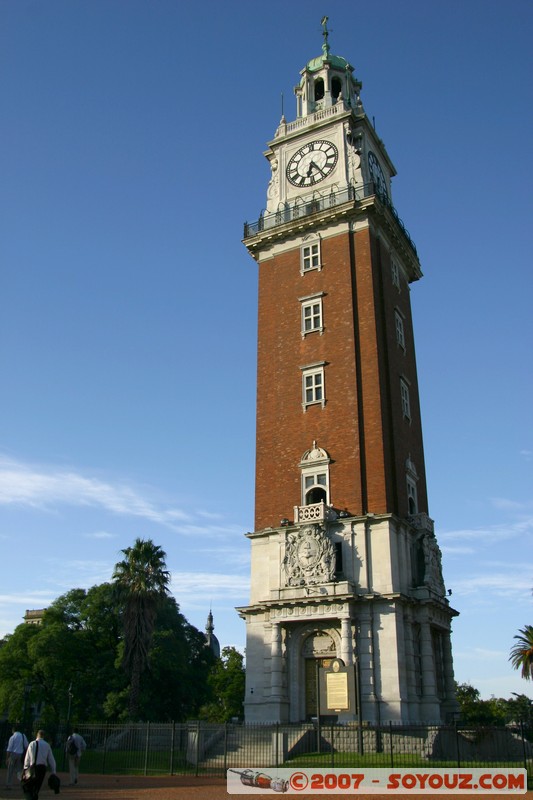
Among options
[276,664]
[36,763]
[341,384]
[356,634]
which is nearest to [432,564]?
[356,634]

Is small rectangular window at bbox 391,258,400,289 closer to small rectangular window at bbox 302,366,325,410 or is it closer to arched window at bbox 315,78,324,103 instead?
small rectangular window at bbox 302,366,325,410

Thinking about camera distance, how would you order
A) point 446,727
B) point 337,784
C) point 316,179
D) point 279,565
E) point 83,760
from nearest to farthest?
point 337,784
point 446,727
point 83,760
point 279,565
point 316,179

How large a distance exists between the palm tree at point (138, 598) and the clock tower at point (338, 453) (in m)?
8.16

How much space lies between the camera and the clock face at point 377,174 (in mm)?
47906

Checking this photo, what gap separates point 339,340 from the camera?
135 feet

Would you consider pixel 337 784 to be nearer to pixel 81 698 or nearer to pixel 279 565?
pixel 279 565

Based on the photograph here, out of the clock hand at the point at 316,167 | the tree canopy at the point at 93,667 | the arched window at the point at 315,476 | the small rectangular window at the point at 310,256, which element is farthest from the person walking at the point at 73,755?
the clock hand at the point at 316,167

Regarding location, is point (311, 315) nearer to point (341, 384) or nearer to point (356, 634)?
point (341, 384)

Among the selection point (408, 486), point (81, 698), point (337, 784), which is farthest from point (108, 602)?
point (337, 784)

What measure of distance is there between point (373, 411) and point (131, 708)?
20.8 meters

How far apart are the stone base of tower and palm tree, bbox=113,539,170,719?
811 cm

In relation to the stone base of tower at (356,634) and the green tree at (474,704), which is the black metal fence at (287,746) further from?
the green tree at (474,704)

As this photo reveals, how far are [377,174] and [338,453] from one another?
22.1m

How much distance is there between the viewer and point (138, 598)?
140 feet
